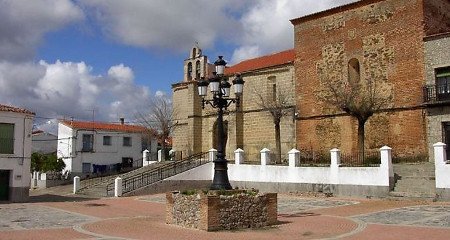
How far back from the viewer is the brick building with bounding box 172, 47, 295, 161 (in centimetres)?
3469

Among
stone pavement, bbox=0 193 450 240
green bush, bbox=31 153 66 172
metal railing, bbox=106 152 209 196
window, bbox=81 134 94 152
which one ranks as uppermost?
window, bbox=81 134 94 152

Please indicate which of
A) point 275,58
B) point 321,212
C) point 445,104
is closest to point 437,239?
point 321,212

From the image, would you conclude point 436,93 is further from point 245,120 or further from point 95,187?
point 95,187

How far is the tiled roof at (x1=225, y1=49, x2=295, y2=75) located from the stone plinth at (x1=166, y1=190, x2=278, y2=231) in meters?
22.5

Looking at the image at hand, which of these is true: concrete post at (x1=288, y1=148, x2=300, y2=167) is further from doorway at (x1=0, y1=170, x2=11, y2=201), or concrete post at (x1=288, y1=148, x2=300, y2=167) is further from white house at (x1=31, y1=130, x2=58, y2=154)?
white house at (x1=31, y1=130, x2=58, y2=154)

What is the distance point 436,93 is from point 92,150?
1131 inches

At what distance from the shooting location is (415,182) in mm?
21156

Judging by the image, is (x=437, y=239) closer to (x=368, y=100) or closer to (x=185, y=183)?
(x=368, y=100)

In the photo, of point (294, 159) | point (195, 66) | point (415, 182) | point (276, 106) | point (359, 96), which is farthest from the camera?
point (195, 66)

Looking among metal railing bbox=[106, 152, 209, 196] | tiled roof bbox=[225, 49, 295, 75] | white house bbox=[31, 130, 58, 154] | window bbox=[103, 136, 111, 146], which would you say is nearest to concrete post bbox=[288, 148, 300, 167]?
metal railing bbox=[106, 152, 209, 196]

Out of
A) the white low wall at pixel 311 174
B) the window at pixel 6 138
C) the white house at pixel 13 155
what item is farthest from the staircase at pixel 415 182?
the window at pixel 6 138

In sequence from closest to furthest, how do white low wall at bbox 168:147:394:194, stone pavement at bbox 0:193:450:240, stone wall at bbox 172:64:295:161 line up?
stone pavement at bbox 0:193:450:240 < white low wall at bbox 168:147:394:194 < stone wall at bbox 172:64:295:161

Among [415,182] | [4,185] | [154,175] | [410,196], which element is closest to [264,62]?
[154,175]

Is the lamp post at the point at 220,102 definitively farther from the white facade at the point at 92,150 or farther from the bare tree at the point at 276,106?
the white facade at the point at 92,150
